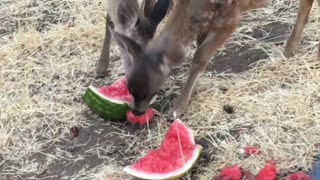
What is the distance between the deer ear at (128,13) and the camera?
430cm

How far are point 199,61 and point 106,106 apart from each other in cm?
61

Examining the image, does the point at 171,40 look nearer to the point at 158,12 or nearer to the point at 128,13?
the point at 158,12

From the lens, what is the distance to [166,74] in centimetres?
435

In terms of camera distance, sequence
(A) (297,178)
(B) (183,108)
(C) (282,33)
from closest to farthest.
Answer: (A) (297,178) → (B) (183,108) → (C) (282,33)

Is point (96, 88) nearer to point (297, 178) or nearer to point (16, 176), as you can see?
point (16, 176)

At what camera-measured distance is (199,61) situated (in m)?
4.52

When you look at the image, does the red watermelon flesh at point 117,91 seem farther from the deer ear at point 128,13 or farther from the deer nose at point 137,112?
the deer ear at point 128,13

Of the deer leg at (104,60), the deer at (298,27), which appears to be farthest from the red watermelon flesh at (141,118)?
the deer at (298,27)

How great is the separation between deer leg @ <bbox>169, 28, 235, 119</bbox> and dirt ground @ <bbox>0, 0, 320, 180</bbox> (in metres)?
0.08

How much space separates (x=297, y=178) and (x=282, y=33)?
1.81m

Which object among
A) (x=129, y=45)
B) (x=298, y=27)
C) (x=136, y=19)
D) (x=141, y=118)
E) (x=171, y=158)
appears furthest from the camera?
(x=298, y=27)

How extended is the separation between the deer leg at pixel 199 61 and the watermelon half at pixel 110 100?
29 cm

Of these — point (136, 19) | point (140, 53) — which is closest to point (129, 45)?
point (140, 53)

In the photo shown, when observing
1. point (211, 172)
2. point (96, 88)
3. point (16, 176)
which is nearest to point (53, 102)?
point (96, 88)
